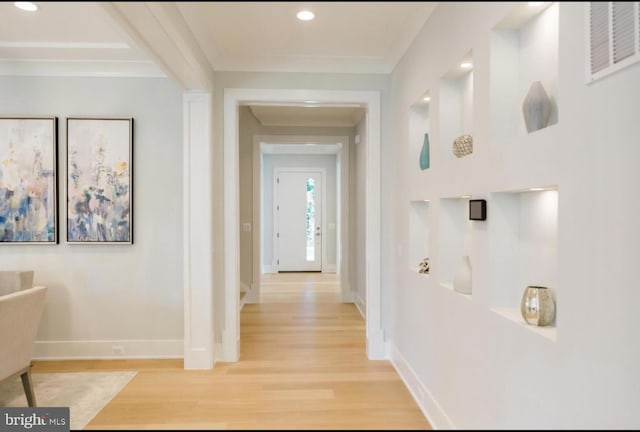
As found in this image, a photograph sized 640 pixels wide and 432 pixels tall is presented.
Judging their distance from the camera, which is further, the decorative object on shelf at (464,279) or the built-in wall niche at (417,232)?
the built-in wall niche at (417,232)

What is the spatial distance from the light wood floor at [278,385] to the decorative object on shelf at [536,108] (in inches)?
33.8

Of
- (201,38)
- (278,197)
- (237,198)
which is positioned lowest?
(237,198)

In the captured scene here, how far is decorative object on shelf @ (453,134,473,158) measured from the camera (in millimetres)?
1732

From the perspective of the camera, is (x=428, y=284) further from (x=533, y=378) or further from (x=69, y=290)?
(x=69, y=290)

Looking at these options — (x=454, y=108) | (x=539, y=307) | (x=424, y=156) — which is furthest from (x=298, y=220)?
(x=539, y=307)

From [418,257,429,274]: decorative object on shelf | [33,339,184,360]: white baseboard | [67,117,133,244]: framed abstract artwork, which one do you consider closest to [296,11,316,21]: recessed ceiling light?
[418,257,429,274]: decorative object on shelf

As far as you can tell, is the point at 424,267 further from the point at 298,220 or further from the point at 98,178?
the point at 298,220

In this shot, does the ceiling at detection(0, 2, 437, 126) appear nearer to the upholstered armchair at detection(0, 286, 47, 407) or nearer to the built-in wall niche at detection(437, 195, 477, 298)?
the built-in wall niche at detection(437, 195, 477, 298)

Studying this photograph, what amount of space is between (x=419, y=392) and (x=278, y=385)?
855 millimetres

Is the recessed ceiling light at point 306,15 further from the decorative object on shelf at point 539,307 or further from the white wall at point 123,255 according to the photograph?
the white wall at point 123,255

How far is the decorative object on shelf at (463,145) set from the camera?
1732 mm

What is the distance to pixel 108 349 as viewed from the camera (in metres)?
3.24

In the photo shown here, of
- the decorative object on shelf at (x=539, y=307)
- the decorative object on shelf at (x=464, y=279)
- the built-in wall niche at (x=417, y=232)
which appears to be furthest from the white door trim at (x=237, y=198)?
the decorative object on shelf at (x=539, y=307)

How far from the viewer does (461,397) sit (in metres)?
1.74
